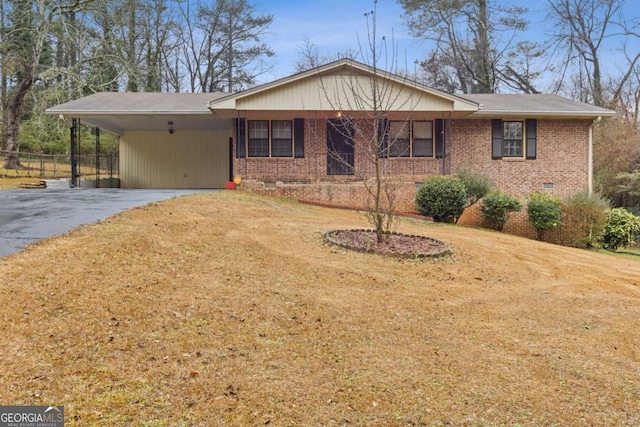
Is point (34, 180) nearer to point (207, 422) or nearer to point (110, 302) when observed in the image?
point (110, 302)

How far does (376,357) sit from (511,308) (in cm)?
253

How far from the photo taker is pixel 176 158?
2008 cm

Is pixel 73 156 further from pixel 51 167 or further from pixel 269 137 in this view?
pixel 269 137

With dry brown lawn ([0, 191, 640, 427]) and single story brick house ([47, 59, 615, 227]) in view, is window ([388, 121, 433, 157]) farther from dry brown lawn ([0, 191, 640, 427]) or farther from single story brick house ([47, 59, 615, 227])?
dry brown lawn ([0, 191, 640, 427])

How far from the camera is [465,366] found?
3.64 meters

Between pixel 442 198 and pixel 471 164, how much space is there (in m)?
4.07

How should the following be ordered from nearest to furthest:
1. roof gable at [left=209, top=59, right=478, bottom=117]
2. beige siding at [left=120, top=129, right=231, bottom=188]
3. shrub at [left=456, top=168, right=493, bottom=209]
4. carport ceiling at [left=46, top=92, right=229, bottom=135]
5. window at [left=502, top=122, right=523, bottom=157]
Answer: shrub at [left=456, top=168, right=493, bottom=209] → roof gable at [left=209, top=59, right=478, bottom=117] → carport ceiling at [left=46, top=92, right=229, bottom=135] → window at [left=502, top=122, right=523, bottom=157] → beige siding at [left=120, top=129, right=231, bottom=188]

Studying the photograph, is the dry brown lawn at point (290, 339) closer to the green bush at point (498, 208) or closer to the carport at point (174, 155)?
the green bush at point (498, 208)

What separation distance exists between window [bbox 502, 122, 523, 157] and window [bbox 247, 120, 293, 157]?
8.30m

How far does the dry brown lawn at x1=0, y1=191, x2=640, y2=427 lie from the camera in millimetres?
2885

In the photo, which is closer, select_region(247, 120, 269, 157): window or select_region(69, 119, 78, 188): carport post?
select_region(69, 119, 78, 188): carport post

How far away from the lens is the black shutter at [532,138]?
667 inches

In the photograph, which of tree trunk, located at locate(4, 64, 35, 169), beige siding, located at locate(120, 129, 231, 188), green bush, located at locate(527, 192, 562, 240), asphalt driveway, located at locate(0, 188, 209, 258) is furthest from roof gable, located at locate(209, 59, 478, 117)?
tree trunk, located at locate(4, 64, 35, 169)

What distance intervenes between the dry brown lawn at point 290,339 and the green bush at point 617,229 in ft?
27.0
